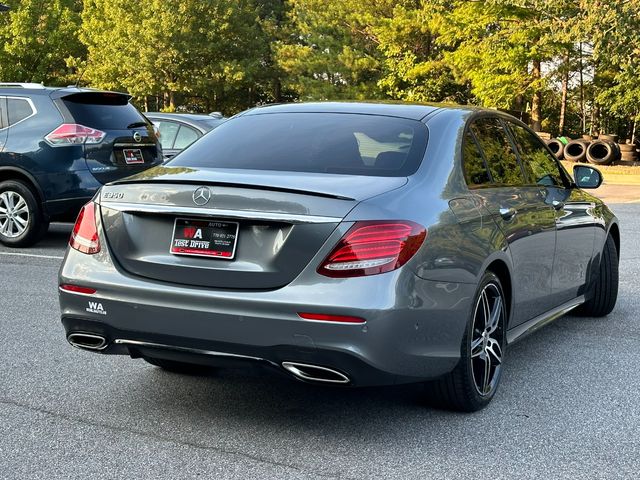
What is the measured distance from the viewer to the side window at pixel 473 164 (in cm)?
474

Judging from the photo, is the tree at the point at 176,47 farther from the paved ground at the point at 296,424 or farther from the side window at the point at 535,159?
the paved ground at the point at 296,424

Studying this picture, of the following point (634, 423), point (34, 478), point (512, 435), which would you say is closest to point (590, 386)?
point (634, 423)

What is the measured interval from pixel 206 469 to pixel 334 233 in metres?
1.10

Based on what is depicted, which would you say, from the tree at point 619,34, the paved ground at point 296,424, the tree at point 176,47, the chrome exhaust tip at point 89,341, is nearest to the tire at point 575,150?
the tree at point 619,34

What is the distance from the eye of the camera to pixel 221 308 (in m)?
3.95

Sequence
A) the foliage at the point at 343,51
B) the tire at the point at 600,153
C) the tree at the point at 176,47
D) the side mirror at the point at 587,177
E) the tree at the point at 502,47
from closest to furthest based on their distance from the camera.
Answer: the side mirror at the point at 587,177, the tire at the point at 600,153, the tree at the point at 502,47, the foliage at the point at 343,51, the tree at the point at 176,47

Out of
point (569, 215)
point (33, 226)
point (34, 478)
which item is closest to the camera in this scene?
point (34, 478)

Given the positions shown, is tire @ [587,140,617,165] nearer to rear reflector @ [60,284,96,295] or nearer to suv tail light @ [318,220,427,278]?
suv tail light @ [318,220,427,278]

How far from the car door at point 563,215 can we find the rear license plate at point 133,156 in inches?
222

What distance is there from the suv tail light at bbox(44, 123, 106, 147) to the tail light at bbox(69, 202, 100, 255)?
19.0 feet

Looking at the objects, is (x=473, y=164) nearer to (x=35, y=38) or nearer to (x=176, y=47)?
(x=176, y=47)

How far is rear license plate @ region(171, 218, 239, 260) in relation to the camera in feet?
13.2

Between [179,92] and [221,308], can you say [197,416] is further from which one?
[179,92]

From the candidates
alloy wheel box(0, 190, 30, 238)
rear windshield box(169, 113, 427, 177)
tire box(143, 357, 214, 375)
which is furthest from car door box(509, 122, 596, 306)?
alloy wheel box(0, 190, 30, 238)
